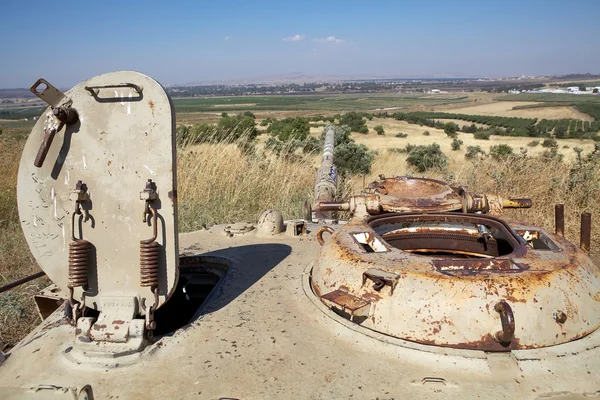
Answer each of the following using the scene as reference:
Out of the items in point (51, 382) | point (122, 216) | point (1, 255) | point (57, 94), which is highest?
point (57, 94)

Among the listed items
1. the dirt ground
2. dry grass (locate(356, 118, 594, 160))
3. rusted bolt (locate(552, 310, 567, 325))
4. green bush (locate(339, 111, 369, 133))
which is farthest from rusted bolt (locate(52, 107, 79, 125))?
the dirt ground

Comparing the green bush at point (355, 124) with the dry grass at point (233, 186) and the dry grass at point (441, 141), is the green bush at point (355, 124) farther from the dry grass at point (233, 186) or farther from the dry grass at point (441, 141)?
the dry grass at point (233, 186)

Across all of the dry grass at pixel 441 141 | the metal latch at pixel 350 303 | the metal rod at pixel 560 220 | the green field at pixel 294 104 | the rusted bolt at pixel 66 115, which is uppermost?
the green field at pixel 294 104

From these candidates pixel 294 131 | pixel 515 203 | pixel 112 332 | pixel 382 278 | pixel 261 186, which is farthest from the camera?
pixel 294 131

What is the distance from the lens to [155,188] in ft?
8.61

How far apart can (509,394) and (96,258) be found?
6.93 ft

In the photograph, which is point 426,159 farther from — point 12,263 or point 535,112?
point 535,112

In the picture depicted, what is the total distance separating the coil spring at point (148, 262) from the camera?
2637 millimetres

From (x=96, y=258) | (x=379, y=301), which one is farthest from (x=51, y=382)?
(x=379, y=301)

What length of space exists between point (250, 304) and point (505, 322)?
1411 millimetres

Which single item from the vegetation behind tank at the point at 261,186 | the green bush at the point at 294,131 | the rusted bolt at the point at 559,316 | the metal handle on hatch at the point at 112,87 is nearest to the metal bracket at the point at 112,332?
the metal handle on hatch at the point at 112,87

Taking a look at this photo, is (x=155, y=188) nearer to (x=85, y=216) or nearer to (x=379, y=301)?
(x=85, y=216)

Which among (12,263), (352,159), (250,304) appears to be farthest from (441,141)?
(250,304)

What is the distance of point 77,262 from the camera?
8.79 feet
